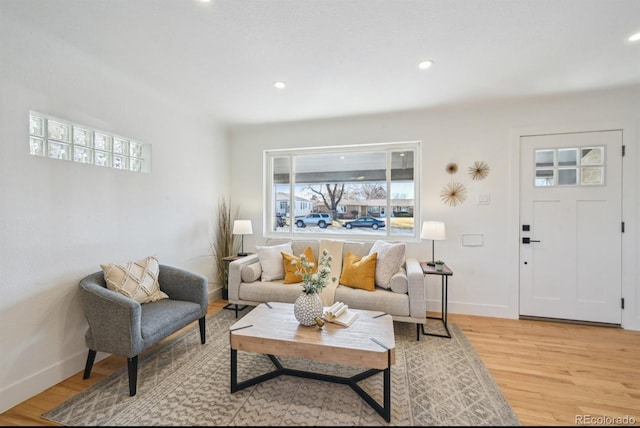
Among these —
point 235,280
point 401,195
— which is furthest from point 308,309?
point 401,195

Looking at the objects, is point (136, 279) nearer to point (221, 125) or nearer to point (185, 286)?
point (185, 286)

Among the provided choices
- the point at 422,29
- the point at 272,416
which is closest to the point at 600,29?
the point at 422,29

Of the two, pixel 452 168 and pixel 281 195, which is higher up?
pixel 452 168

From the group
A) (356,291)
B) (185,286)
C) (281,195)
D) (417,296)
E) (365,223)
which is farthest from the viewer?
(281,195)

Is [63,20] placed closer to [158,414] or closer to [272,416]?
[158,414]

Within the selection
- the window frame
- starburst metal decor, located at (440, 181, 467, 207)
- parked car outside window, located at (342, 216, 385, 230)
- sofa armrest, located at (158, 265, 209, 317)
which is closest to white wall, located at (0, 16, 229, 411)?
sofa armrest, located at (158, 265, 209, 317)

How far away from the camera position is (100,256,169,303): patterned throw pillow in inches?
83.0

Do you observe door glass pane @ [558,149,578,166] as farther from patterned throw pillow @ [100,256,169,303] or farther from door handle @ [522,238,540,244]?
patterned throw pillow @ [100,256,169,303]

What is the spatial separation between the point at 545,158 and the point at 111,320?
4.36 metres

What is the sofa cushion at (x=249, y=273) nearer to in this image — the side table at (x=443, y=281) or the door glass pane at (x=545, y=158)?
the side table at (x=443, y=281)

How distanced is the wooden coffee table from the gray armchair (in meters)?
0.60

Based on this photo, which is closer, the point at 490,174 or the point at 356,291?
the point at 356,291

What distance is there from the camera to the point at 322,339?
1.73 metres

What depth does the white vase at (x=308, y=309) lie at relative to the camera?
1903mm
